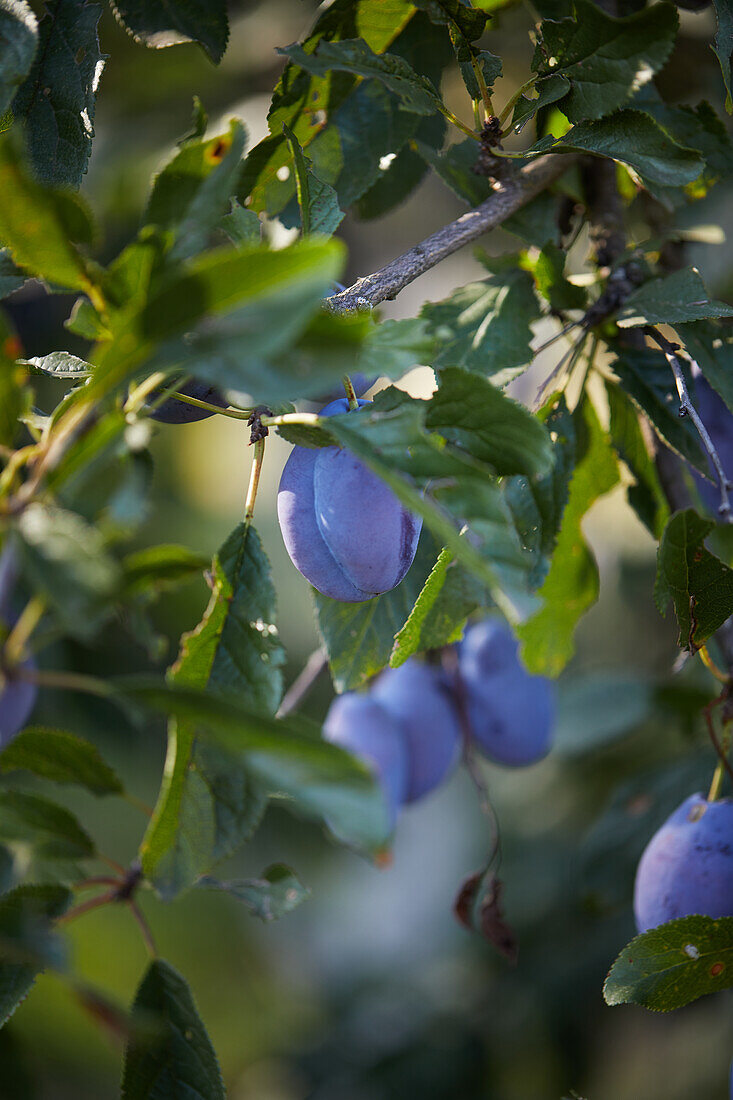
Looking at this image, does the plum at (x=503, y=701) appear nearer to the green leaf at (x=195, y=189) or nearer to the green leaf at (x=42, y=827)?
the green leaf at (x=42, y=827)

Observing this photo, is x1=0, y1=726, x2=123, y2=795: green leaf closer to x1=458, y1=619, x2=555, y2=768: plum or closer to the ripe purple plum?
the ripe purple plum

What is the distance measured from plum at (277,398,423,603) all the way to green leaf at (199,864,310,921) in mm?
170

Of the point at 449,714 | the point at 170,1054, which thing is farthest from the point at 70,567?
the point at 449,714

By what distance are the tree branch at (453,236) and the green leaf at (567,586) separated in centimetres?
21

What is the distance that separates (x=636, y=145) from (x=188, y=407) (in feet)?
0.87

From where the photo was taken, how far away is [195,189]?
0.34 meters

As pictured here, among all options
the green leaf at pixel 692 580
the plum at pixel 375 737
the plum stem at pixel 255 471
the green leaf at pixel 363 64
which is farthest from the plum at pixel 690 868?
the green leaf at pixel 363 64

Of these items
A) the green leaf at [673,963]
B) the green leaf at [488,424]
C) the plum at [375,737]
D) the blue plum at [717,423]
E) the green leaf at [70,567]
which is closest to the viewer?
the green leaf at [70,567]

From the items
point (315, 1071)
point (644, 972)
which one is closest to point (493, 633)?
point (644, 972)

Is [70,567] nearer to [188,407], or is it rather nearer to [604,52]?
[188,407]

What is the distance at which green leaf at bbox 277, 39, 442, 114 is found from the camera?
465mm

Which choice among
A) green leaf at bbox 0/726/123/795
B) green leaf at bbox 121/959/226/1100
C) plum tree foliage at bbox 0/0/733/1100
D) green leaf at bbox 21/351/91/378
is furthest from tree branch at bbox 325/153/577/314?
green leaf at bbox 121/959/226/1100

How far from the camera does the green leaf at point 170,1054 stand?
1.46 ft

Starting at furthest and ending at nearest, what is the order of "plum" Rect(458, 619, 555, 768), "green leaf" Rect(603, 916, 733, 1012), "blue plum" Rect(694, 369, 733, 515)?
"plum" Rect(458, 619, 555, 768)
"blue plum" Rect(694, 369, 733, 515)
"green leaf" Rect(603, 916, 733, 1012)
